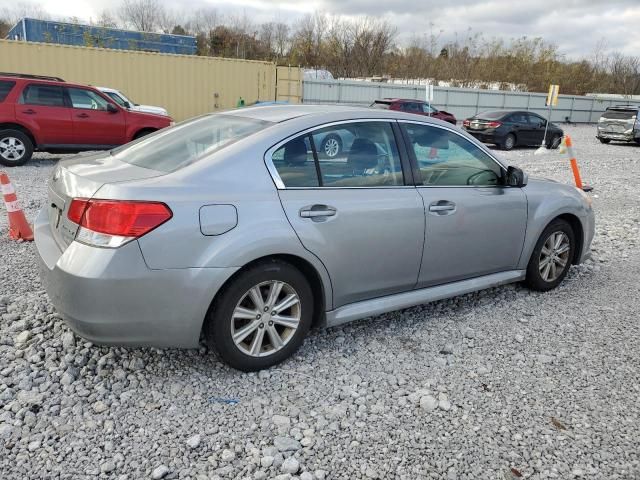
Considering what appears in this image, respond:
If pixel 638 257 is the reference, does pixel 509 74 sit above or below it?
above

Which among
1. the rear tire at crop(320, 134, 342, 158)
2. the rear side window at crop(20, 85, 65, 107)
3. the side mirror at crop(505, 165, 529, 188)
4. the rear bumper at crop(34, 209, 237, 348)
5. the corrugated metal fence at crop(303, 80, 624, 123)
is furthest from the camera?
the corrugated metal fence at crop(303, 80, 624, 123)

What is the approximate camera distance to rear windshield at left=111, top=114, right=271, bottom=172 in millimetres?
3160

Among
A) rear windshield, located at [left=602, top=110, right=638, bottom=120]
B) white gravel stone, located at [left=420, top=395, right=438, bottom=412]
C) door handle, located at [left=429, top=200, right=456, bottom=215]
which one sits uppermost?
rear windshield, located at [left=602, top=110, right=638, bottom=120]

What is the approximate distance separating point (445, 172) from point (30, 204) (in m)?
6.11

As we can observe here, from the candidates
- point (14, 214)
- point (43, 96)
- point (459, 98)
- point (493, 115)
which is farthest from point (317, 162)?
point (459, 98)

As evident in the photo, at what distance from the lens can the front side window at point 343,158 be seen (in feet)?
10.5

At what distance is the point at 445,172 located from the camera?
3.87 metres

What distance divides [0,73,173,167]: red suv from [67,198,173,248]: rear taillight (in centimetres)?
943

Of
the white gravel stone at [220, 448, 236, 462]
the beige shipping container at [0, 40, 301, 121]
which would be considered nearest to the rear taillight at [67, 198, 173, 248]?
the white gravel stone at [220, 448, 236, 462]

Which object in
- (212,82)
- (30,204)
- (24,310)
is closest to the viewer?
(24,310)

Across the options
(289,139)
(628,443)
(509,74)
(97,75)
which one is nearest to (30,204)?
(289,139)

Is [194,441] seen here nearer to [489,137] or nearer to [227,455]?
[227,455]

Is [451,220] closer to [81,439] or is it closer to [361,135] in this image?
[361,135]

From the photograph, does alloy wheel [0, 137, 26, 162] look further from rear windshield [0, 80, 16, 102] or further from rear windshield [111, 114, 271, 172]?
rear windshield [111, 114, 271, 172]
